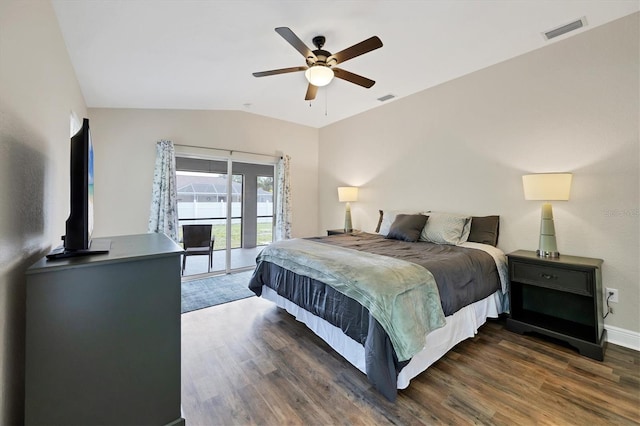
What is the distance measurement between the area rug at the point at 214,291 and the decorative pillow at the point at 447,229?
245 cm

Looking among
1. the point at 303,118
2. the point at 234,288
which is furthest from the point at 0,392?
the point at 303,118

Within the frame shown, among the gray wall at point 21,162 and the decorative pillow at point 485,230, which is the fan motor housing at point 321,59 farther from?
the decorative pillow at point 485,230

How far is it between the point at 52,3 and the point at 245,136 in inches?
121

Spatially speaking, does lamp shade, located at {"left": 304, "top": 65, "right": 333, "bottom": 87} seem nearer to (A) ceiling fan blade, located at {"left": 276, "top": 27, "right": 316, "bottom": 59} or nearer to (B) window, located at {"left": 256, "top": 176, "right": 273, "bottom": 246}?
(A) ceiling fan blade, located at {"left": 276, "top": 27, "right": 316, "bottom": 59}

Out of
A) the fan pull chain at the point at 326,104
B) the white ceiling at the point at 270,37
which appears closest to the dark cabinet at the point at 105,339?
the white ceiling at the point at 270,37

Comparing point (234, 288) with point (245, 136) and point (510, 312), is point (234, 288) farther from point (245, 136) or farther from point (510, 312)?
point (510, 312)

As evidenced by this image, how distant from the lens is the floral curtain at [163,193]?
3.90 m

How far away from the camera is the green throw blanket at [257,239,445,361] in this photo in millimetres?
1653

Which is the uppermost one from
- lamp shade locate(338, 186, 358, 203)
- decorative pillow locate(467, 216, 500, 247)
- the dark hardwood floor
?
lamp shade locate(338, 186, 358, 203)

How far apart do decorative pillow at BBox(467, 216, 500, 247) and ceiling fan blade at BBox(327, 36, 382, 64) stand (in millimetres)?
2282

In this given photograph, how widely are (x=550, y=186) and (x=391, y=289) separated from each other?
1.94 m

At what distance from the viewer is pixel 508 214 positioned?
3018mm

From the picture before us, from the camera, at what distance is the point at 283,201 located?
5.11 m

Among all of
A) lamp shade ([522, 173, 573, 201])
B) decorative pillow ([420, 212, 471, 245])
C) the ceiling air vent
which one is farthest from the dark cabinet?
the ceiling air vent
